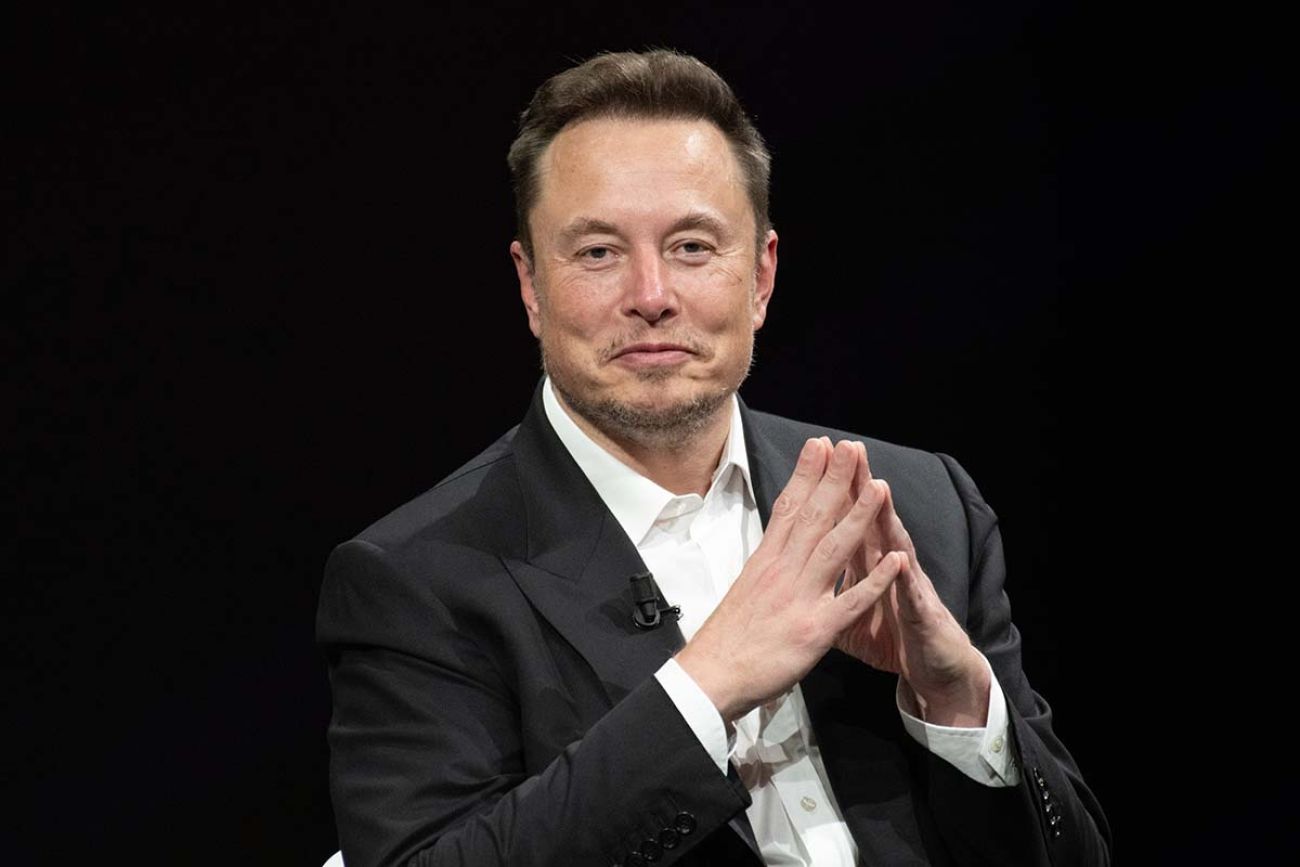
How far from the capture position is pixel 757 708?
7.41 feet

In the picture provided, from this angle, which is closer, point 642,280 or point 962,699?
point 962,699

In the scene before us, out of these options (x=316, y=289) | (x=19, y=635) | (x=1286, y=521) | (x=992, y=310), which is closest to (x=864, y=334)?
(x=992, y=310)

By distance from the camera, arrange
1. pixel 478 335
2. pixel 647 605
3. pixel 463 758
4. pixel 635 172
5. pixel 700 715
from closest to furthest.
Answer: pixel 700 715
pixel 463 758
pixel 647 605
pixel 635 172
pixel 478 335

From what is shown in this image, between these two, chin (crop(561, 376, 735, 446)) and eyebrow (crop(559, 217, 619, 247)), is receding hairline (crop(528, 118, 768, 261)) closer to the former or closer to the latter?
eyebrow (crop(559, 217, 619, 247))

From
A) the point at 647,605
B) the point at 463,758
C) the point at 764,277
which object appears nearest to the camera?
the point at 463,758

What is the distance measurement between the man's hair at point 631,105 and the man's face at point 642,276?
0.09ft

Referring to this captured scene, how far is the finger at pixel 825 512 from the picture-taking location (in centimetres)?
201

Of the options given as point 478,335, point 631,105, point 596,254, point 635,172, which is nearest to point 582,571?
point 596,254

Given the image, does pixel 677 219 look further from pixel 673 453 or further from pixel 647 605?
pixel 647 605

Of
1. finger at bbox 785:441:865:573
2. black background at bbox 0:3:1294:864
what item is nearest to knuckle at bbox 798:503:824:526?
finger at bbox 785:441:865:573

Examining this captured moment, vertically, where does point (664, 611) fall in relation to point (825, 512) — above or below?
below

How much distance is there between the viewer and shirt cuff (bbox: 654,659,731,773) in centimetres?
195

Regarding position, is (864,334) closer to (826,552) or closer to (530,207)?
(530,207)

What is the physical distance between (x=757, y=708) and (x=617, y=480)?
370mm
